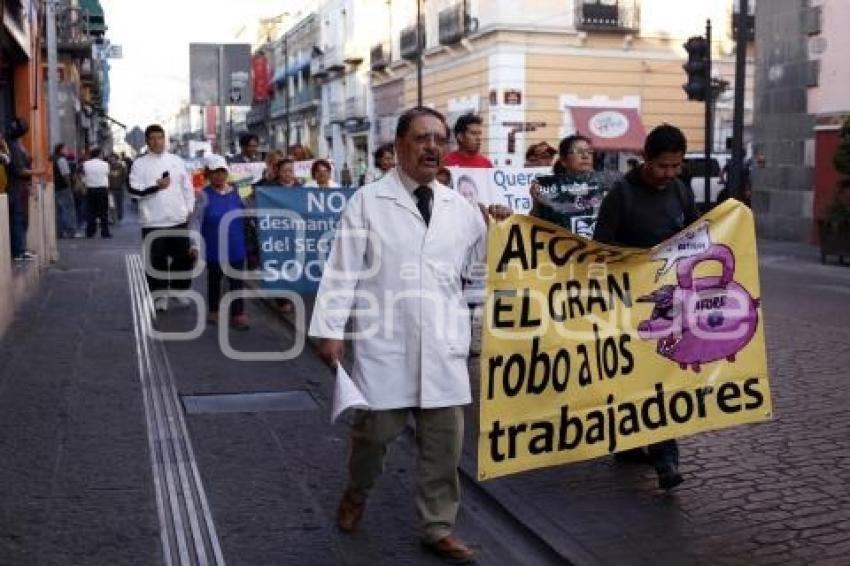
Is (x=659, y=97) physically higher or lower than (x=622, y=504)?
higher

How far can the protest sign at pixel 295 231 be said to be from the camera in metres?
11.0

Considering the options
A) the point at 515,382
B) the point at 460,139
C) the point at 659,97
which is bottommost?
the point at 515,382

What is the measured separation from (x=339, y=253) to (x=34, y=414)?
3252 mm

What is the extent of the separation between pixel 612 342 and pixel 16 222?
9.34 meters

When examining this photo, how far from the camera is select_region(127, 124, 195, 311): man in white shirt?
10867 mm

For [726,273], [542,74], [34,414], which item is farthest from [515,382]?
[542,74]

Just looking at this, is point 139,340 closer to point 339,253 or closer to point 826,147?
point 339,253

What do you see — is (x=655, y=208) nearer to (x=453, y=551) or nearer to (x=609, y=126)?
(x=453, y=551)

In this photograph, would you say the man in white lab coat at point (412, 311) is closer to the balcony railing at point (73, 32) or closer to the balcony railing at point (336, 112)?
the balcony railing at point (73, 32)

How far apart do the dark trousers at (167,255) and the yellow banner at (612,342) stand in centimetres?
679

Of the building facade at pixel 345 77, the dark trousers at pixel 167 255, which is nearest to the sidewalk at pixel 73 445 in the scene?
the dark trousers at pixel 167 255

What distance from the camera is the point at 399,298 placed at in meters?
4.39

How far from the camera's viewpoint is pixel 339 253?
4.47 m

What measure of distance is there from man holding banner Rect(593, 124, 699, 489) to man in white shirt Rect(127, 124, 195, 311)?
648 centimetres
